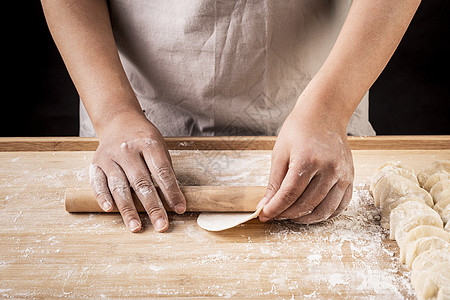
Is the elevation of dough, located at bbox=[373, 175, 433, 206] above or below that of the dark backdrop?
above

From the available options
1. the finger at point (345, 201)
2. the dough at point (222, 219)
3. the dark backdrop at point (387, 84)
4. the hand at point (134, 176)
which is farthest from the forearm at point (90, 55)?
the dark backdrop at point (387, 84)

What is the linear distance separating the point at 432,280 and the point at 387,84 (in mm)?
2223

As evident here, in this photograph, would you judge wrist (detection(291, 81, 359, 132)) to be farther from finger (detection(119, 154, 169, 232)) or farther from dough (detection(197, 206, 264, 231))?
finger (detection(119, 154, 169, 232))

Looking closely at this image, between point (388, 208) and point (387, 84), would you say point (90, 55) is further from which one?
point (387, 84)

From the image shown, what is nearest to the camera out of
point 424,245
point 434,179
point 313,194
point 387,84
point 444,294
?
point 444,294

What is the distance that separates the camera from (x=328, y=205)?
1.01 m

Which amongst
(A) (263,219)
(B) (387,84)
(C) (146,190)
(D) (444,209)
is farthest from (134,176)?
(B) (387,84)

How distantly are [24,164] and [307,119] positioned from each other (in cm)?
85

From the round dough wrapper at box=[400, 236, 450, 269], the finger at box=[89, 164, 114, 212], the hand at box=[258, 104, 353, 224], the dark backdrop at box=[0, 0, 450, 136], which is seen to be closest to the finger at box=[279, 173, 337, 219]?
the hand at box=[258, 104, 353, 224]

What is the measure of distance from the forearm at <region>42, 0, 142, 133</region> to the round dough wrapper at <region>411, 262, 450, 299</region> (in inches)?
31.1

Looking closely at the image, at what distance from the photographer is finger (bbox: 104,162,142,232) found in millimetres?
1029

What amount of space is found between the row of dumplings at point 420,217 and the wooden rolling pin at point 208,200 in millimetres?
304

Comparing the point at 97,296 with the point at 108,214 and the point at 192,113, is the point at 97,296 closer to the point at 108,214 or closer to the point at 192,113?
the point at 108,214

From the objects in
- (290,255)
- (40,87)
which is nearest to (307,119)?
(290,255)
